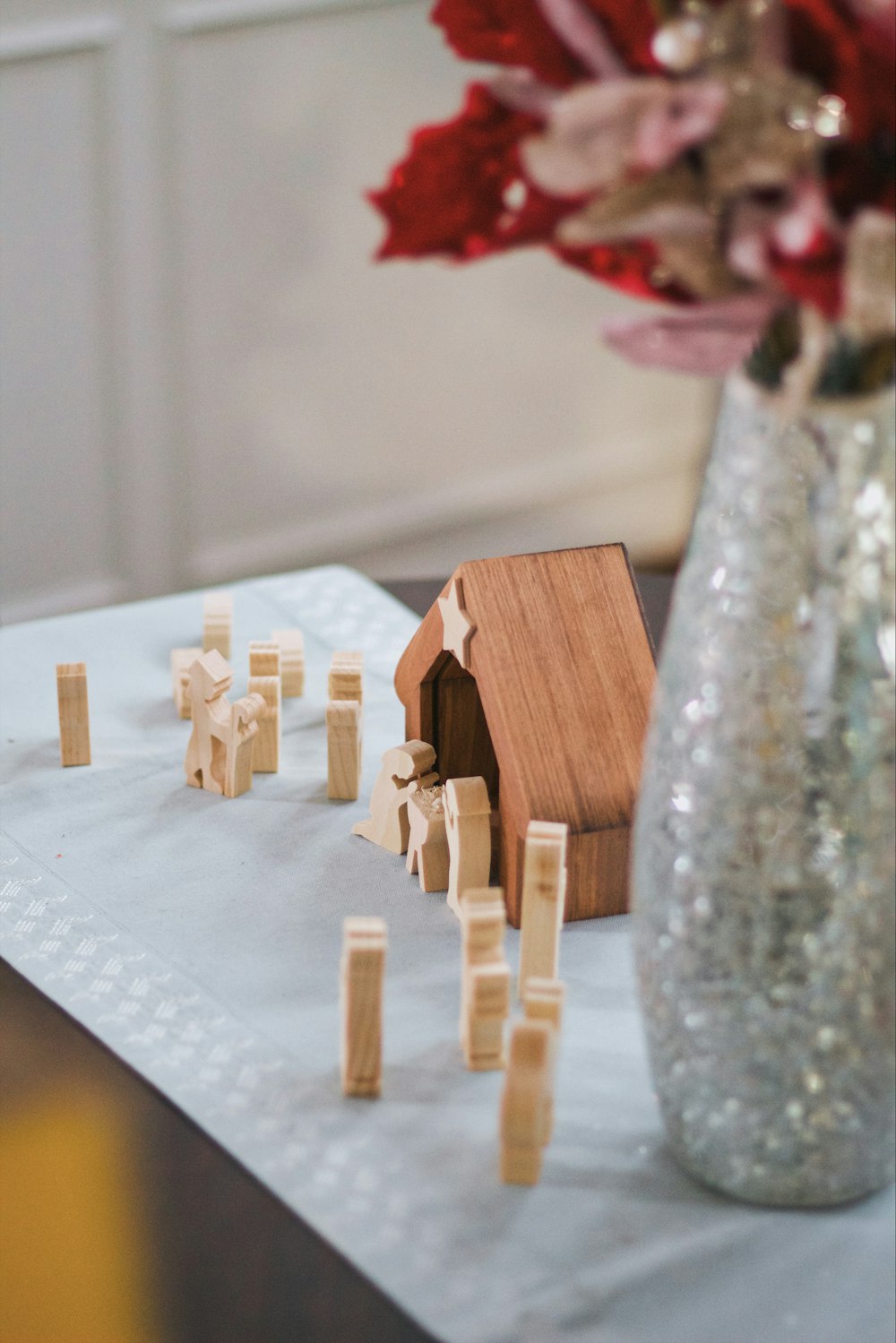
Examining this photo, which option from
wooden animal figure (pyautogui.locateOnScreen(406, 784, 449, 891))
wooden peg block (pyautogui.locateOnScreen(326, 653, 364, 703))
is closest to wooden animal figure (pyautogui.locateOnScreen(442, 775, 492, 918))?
wooden animal figure (pyautogui.locateOnScreen(406, 784, 449, 891))

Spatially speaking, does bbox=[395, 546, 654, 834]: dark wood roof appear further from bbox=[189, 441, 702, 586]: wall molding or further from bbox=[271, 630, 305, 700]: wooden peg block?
bbox=[189, 441, 702, 586]: wall molding

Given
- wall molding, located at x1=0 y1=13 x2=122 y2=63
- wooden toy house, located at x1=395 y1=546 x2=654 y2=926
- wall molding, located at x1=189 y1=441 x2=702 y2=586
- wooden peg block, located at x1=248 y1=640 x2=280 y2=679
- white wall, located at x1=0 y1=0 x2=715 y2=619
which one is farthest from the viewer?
wall molding, located at x1=189 y1=441 x2=702 y2=586

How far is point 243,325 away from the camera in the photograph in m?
2.83

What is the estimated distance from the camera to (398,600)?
1.54 m

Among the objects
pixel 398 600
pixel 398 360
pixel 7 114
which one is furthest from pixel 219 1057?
pixel 398 360

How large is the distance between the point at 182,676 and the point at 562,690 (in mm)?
379

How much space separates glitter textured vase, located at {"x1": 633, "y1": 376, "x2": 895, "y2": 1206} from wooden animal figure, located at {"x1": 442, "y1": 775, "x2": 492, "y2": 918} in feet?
0.85

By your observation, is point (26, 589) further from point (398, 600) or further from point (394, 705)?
point (394, 705)

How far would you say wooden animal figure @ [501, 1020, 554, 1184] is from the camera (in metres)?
0.79

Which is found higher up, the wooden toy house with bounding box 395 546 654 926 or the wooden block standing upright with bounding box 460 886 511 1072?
the wooden toy house with bounding box 395 546 654 926

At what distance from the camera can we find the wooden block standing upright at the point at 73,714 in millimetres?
1212

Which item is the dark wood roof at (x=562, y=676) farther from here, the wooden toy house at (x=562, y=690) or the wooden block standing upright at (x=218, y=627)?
the wooden block standing upright at (x=218, y=627)

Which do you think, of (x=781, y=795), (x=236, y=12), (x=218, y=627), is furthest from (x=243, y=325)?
(x=781, y=795)

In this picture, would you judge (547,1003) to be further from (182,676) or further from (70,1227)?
(182,676)
